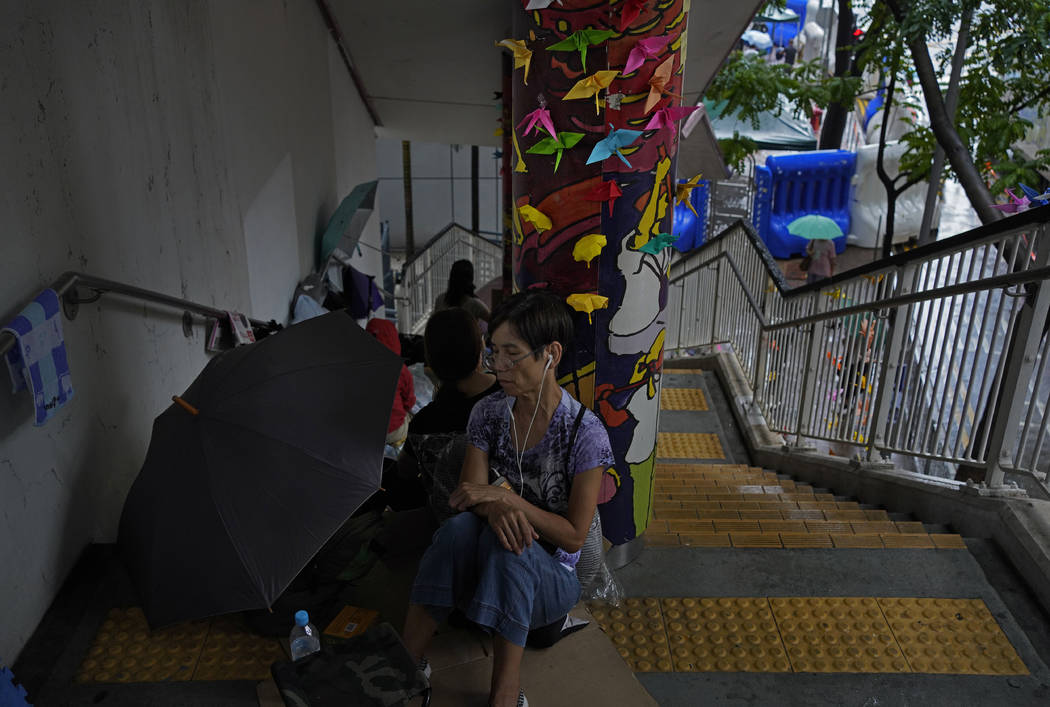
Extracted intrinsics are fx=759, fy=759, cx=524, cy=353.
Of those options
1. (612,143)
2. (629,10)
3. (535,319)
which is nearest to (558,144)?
(612,143)

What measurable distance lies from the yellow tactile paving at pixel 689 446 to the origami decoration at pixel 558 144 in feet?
12.6

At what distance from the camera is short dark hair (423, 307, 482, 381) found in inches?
122

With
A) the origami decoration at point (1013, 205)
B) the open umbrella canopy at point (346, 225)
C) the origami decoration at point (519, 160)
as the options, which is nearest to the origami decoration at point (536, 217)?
the origami decoration at point (519, 160)

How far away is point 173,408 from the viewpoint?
2408 millimetres

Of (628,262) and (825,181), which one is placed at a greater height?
(628,262)

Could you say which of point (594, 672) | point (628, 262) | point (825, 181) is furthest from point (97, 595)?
point (825, 181)

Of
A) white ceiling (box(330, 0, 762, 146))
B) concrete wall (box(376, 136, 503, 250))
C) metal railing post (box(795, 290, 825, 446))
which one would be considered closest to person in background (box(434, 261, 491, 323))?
white ceiling (box(330, 0, 762, 146))

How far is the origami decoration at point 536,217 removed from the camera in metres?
2.94

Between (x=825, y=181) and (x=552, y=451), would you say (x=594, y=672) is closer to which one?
(x=552, y=451)

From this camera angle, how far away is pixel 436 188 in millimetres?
18359

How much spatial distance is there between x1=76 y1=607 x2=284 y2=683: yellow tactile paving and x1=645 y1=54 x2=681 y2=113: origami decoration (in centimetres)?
238

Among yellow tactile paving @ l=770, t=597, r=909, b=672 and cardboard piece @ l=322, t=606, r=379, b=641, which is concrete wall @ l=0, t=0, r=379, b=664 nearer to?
→ cardboard piece @ l=322, t=606, r=379, b=641

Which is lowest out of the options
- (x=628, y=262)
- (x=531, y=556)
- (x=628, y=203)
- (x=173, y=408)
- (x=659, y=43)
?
(x=531, y=556)

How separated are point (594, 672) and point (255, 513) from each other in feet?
4.12
